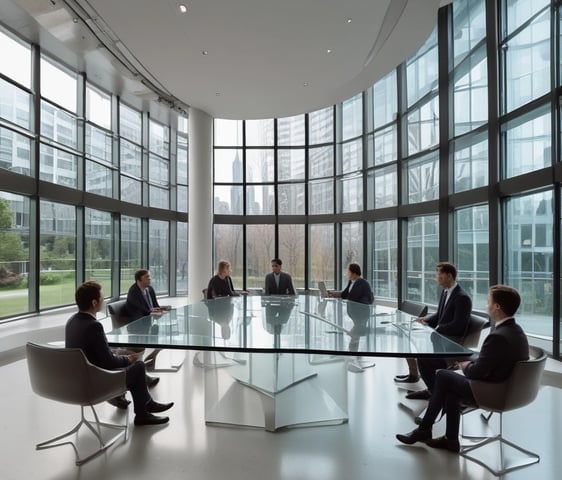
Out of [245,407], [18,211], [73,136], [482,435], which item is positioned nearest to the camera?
[482,435]

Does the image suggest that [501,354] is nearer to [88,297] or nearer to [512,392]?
[512,392]

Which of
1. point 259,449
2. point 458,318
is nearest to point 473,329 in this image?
point 458,318

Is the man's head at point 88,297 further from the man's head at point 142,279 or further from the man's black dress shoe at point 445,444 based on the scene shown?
the man's black dress shoe at point 445,444

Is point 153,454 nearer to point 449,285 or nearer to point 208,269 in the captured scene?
point 449,285

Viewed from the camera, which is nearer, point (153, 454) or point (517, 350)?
point (517, 350)

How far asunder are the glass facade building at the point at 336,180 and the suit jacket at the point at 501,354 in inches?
116

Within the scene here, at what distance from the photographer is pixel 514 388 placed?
2555 mm

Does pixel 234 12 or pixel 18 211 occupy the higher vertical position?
pixel 234 12

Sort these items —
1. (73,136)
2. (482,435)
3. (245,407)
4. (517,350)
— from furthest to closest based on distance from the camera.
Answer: (73,136) < (245,407) < (482,435) < (517,350)

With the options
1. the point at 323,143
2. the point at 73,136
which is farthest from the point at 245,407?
the point at 323,143

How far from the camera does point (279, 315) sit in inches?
165

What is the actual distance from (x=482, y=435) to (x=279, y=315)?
2101 millimetres

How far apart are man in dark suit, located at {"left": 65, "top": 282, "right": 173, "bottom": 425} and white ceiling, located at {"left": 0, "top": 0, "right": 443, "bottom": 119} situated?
382cm

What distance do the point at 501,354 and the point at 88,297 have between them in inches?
117
